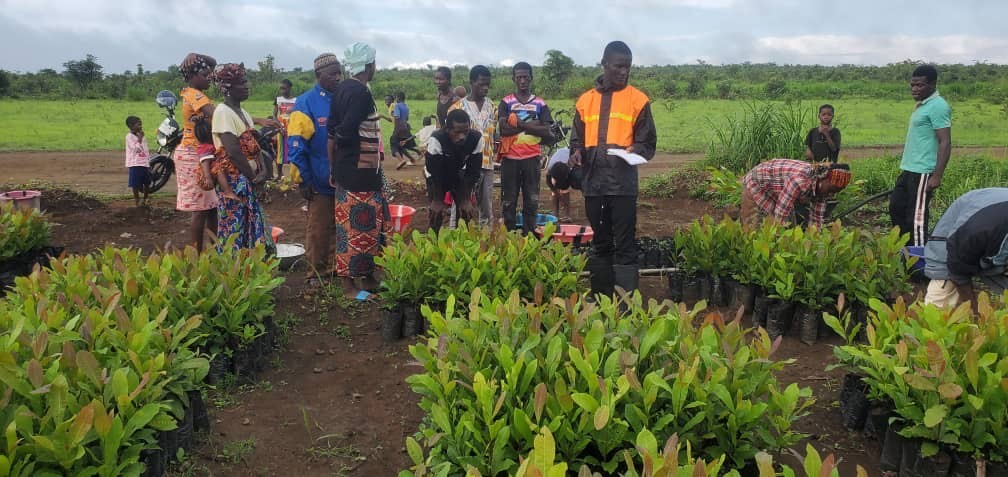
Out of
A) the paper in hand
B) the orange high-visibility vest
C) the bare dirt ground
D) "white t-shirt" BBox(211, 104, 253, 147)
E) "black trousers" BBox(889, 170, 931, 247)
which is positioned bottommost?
the bare dirt ground

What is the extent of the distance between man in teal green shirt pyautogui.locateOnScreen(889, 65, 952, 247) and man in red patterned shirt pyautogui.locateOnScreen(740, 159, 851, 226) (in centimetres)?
63

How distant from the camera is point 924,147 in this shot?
19.9ft

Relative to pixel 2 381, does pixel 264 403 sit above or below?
below

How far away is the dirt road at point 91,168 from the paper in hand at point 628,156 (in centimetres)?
776

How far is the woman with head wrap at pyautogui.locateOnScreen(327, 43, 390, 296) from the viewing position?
16.5 feet

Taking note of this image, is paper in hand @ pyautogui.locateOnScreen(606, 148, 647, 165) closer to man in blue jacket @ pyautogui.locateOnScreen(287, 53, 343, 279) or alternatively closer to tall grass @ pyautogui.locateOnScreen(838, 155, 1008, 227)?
man in blue jacket @ pyautogui.locateOnScreen(287, 53, 343, 279)

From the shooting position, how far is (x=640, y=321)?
2994mm

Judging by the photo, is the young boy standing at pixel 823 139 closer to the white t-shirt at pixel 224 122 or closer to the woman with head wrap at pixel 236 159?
the woman with head wrap at pixel 236 159

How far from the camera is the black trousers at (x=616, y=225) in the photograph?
5.00 metres

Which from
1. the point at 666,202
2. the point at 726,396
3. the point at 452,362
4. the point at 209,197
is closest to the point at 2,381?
the point at 452,362

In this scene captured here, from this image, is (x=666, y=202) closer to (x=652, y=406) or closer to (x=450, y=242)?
(x=450, y=242)

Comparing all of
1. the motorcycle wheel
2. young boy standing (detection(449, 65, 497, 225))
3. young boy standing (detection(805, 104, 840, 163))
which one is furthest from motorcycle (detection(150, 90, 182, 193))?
young boy standing (detection(805, 104, 840, 163))

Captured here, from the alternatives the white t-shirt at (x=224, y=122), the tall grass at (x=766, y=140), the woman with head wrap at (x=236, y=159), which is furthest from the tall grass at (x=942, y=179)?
the white t-shirt at (x=224, y=122)

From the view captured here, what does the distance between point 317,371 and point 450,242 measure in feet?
3.66
